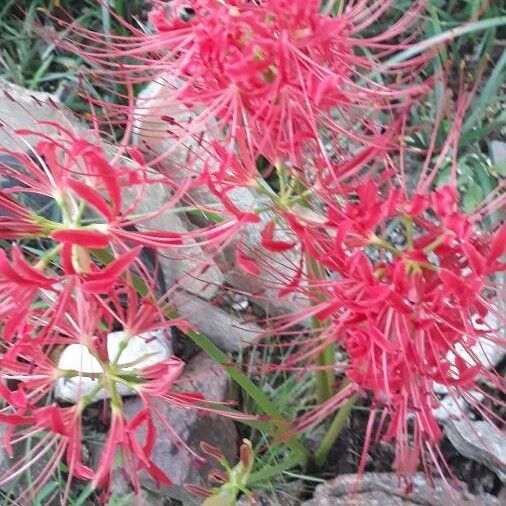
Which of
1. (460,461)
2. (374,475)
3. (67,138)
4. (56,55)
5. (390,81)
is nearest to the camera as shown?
(67,138)

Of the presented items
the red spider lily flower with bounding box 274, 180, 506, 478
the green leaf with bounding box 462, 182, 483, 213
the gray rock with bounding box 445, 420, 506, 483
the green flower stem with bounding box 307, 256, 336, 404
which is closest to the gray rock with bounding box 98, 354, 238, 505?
the green flower stem with bounding box 307, 256, 336, 404

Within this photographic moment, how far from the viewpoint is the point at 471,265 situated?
0.67 metres

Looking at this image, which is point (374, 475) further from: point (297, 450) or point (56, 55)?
point (56, 55)

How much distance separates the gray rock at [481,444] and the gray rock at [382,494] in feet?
0.17

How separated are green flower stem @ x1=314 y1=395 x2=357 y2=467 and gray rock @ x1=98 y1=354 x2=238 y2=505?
5.3 inches

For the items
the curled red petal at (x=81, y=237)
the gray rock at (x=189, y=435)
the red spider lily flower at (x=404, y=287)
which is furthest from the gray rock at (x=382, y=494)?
the curled red petal at (x=81, y=237)

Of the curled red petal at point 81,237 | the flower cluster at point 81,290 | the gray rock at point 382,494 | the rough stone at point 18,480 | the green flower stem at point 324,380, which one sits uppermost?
the curled red petal at point 81,237

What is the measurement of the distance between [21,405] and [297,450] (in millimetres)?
502

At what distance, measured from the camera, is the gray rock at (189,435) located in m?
1.14

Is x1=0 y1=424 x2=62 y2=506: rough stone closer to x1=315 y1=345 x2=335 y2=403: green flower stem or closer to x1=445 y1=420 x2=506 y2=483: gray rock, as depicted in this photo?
x1=315 y1=345 x2=335 y2=403: green flower stem

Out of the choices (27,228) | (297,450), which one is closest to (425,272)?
(27,228)

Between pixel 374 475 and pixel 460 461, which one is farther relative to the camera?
pixel 460 461

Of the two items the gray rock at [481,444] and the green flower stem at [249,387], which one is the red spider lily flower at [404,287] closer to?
the green flower stem at [249,387]

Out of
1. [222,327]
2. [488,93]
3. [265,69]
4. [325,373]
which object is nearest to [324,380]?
[325,373]
